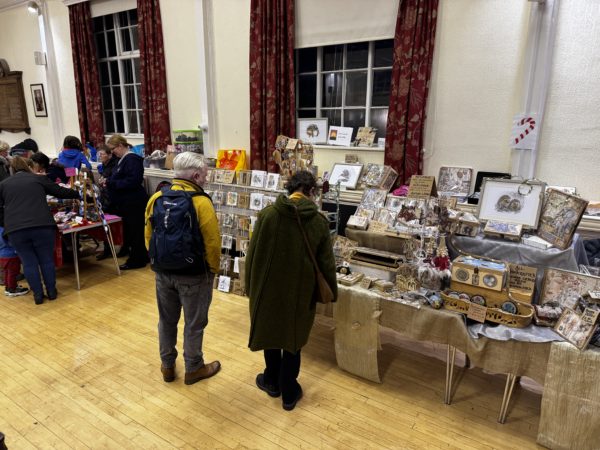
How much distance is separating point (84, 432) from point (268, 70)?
373 cm

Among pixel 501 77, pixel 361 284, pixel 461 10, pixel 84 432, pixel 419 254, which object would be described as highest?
pixel 461 10

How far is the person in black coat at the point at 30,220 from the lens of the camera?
11.6 feet

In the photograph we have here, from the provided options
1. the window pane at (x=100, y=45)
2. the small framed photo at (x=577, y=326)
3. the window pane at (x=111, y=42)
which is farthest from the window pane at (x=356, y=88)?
the window pane at (x=100, y=45)

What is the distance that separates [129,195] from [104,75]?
10.7 ft

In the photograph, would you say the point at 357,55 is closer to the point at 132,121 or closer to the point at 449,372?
the point at 449,372

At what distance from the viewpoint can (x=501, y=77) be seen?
3.28 metres

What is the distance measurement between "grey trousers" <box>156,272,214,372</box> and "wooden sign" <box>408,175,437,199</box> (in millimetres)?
1594

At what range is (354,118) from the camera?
14.3 feet

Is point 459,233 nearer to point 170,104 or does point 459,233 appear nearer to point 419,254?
point 419,254

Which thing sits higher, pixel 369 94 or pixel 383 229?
pixel 369 94

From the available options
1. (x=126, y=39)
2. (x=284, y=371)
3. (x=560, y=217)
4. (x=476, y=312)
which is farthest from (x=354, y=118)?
(x=126, y=39)

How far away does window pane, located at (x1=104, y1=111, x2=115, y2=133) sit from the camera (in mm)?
6812

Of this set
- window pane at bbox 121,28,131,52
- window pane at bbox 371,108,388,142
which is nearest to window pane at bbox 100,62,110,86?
window pane at bbox 121,28,131,52

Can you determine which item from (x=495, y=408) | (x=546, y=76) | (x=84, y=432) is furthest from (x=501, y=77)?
(x=84, y=432)
